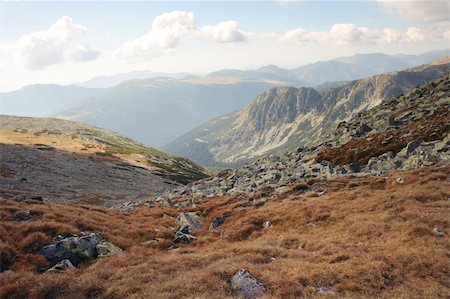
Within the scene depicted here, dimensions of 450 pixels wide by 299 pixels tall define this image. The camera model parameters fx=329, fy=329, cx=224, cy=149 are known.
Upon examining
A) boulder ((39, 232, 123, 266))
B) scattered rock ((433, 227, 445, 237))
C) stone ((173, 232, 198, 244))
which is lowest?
stone ((173, 232, 198, 244))

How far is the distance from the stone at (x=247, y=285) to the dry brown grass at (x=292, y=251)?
44 cm

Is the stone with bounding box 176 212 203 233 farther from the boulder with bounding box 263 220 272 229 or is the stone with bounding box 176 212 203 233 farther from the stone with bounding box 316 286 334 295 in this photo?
the stone with bounding box 316 286 334 295

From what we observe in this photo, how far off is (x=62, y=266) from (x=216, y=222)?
56.3 ft

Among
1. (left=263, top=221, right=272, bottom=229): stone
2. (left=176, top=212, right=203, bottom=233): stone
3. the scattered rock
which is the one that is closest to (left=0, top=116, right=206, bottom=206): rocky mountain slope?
(left=176, top=212, right=203, bottom=233): stone

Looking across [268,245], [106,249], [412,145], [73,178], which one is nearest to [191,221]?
[106,249]

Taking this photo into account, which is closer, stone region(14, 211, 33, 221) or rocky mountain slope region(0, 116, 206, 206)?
stone region(14, 211, 33, 221)

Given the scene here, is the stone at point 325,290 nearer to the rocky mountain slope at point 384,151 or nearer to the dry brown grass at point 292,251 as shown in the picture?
the dry brown grass at point 292,251

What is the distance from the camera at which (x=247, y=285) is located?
16.2 meters

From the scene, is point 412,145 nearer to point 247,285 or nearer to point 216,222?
point 216,222

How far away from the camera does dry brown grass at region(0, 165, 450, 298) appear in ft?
52.4

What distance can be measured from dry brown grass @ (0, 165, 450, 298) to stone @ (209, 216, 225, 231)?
4.30 feet

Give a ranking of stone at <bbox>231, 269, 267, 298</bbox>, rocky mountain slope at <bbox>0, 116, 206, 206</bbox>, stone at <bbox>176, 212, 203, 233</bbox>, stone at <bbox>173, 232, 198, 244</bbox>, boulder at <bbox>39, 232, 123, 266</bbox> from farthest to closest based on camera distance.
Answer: rocky mountain slope at <bbox>0, 116, 206, 206</bbox>, stone at <bbox>176, 212, 203, 233</bbox>, stone at <bbox>173, 232, 198, 244</bbox>, boulder at <bbox>39, 232, 123, 266</bbox>, stone at <bbox>231, 269, 267, 298</bbox>

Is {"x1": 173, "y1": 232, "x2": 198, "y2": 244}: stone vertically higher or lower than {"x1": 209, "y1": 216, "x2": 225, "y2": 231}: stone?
higher

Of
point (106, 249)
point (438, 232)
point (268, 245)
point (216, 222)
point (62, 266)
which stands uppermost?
point (438, 232)
